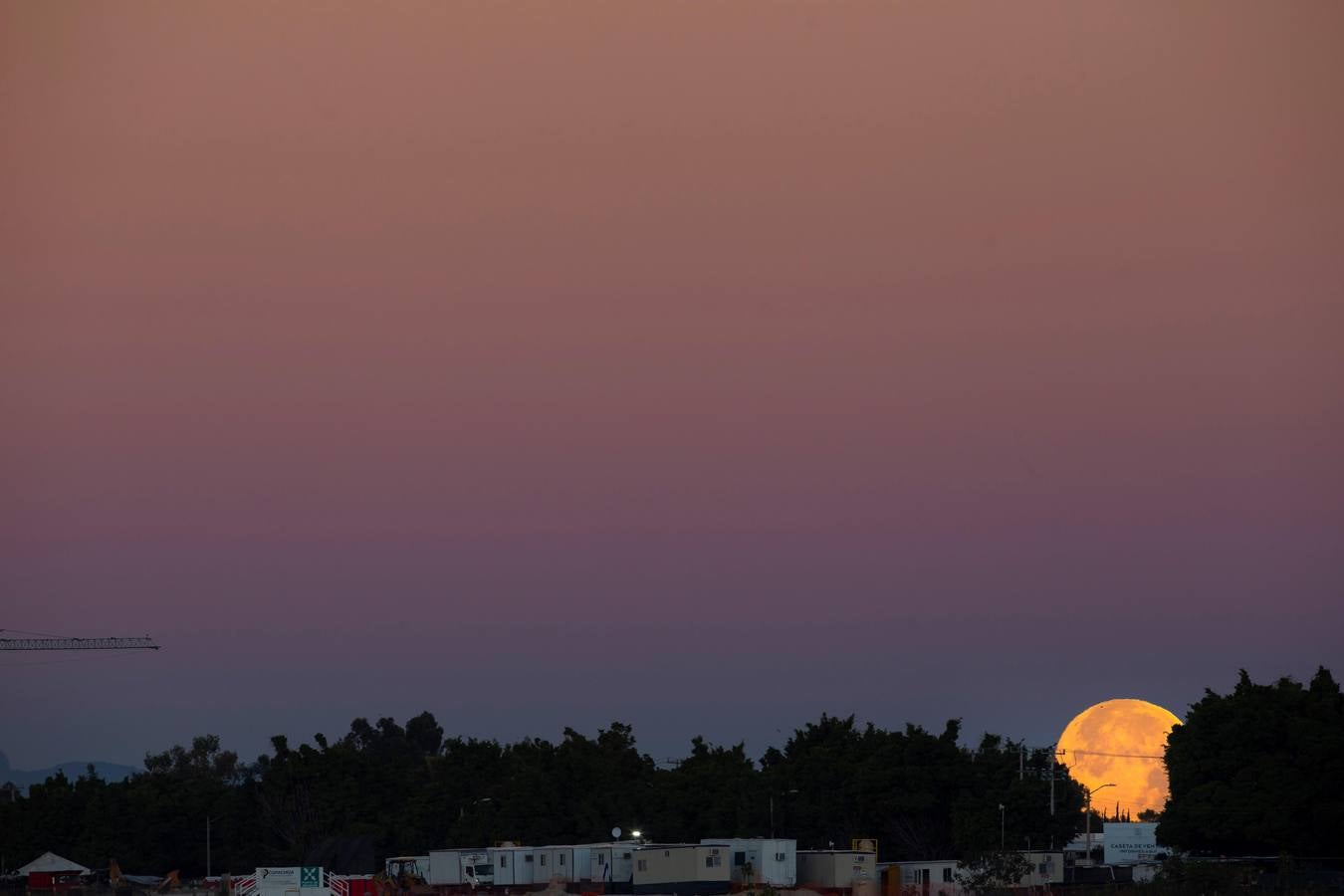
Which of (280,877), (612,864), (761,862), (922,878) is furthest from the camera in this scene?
(612,864)

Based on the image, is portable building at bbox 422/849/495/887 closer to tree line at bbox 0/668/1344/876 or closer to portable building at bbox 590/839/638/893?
portable building at bbox 590/839/638/893

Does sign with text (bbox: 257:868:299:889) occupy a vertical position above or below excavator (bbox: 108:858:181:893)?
above

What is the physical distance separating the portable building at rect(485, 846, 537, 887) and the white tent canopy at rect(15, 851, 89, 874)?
135 feet

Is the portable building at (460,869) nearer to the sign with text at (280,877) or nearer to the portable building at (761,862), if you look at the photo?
the sign with text at (280,877)

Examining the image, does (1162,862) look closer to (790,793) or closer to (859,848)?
(859,848)

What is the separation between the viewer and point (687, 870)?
99438mm

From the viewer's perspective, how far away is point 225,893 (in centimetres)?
10475

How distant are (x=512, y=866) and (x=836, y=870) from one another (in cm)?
1930

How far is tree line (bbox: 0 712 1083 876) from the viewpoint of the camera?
123 meters

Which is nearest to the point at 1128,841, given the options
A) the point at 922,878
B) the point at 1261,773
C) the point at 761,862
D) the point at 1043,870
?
the point at 1261,773

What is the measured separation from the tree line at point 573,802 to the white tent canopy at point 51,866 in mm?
6607

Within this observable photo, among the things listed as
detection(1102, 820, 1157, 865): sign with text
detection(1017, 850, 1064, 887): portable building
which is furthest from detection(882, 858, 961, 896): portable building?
detection(1102, 820, 1157, 865): sign with text

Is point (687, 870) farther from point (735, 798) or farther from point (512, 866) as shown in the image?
point (735, 798)

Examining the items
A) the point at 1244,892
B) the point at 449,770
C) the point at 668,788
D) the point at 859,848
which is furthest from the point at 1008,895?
the point at 449,770
